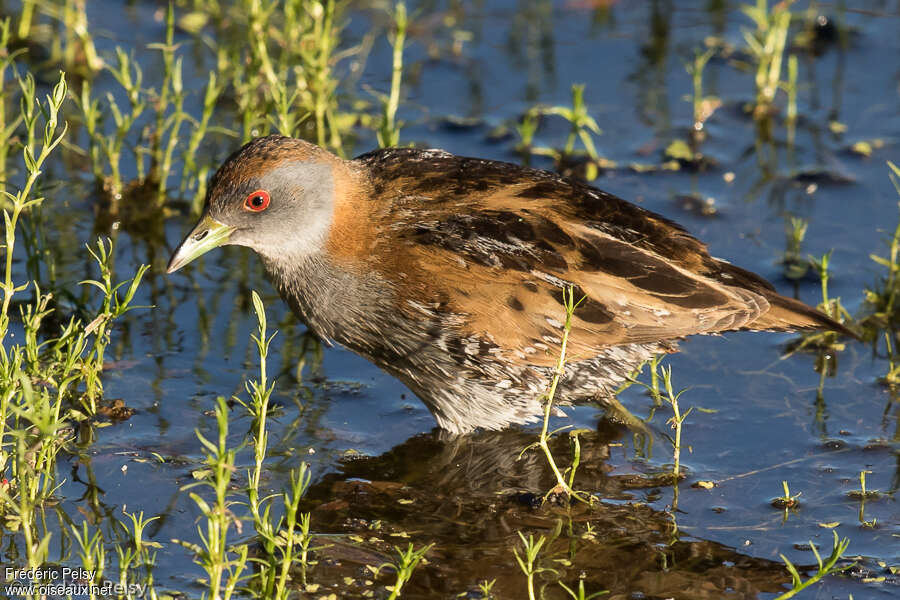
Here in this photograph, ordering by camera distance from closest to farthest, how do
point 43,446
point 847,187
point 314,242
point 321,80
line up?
1. point 43,446
2. point 314,242
3. point 321,80
4. point 847,187

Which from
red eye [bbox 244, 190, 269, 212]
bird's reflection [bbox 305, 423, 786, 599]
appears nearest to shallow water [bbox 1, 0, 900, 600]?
bird's reflection [bbox 305, 423, 786, 599]

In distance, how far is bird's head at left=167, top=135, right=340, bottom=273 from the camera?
5.84 meters

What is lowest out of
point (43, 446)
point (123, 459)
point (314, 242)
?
point (123, 459)

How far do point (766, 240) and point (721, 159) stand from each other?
0.95m

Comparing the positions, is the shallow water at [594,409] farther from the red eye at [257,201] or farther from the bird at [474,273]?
the red eye at [257,201]

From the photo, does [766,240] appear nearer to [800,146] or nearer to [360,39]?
[800,146]

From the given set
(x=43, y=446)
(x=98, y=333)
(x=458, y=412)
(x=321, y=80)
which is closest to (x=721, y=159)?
(x=321, y=80)

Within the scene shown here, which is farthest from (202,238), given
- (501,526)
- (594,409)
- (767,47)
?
(767,47)

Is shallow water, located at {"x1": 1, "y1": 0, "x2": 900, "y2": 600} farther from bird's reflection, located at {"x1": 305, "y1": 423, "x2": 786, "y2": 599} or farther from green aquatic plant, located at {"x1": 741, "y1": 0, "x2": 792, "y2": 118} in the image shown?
green aquatic plant, located at {"x1": 741, "y1": 0, "x2": 792, "y2": 118}

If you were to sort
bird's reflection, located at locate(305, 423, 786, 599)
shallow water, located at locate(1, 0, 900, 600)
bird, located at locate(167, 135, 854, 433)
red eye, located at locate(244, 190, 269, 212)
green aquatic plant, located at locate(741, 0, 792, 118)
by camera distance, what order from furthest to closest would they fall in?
green aquatic plant, located at locate(741, 0, 792, 118)
red eye, located at locate(244, 190, 269, 212)
bird, located at locate(167, 135, 854, 433)
shallow water, located at locate(1, 0, 900, 600)
bird's reflection, located at locate(305, 423, 786, 599)

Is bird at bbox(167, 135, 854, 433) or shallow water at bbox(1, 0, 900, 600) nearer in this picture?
shallow water at bbox(1, 0, 900, 600)

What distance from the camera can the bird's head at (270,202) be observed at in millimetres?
5836

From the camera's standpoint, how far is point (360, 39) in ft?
30.9

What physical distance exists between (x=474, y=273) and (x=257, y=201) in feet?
3.37
